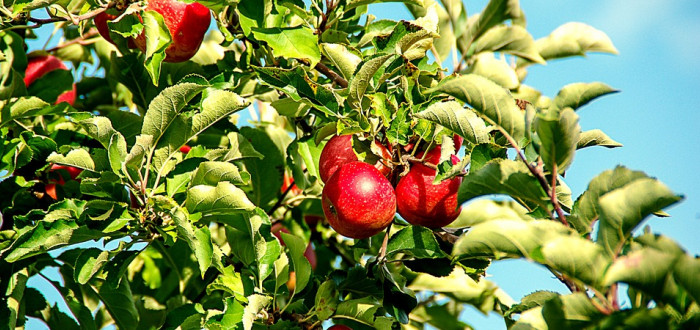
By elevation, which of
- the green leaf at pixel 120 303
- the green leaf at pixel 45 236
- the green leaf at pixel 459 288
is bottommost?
the green leaf at pixel 459 288

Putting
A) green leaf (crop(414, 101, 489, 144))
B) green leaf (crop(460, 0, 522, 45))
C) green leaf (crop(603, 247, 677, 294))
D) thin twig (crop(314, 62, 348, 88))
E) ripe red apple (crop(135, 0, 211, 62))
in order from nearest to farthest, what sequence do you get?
green leaf (crop(603, 247, 677, 294)) → green leaf (crop(414, 101, 489, 144)) → ripe red apple (crop(135, 0, 211, 62)) → thin twig (crop(314, 62, 348, 88)) → green leaf (crop(460, 0, 522, 45))

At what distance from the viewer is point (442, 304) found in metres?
2.98

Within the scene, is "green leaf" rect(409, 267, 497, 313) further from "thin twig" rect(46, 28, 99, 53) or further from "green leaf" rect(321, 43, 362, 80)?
"thin twig" rect(46, 28, 99, 53)

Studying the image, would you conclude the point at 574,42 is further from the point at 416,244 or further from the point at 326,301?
the point at 326,301

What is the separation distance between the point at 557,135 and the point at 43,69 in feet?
7.46

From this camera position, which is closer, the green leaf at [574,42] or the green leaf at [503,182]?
the green leaf at [503,182]

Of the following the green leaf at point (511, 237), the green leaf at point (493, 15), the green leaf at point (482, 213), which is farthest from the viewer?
the green leaf at point (493, 15)

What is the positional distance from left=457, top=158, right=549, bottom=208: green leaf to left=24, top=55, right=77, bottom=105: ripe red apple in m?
1.94

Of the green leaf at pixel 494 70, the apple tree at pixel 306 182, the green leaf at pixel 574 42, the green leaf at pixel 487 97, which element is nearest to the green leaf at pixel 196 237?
the apple tree at pixel 306 182

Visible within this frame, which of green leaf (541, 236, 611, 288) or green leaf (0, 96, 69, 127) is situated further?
green leaf (0, 96, 69, 127)

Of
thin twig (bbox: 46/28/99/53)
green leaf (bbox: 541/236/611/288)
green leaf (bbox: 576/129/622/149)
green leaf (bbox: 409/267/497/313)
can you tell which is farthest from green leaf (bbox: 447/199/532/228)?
thin twig (bbox: 46/28/99/53)

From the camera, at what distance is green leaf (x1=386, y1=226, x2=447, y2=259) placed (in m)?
1.80

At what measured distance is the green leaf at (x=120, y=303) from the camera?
2240mm

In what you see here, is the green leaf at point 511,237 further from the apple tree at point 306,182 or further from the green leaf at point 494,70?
the green leaf at point 494,70
